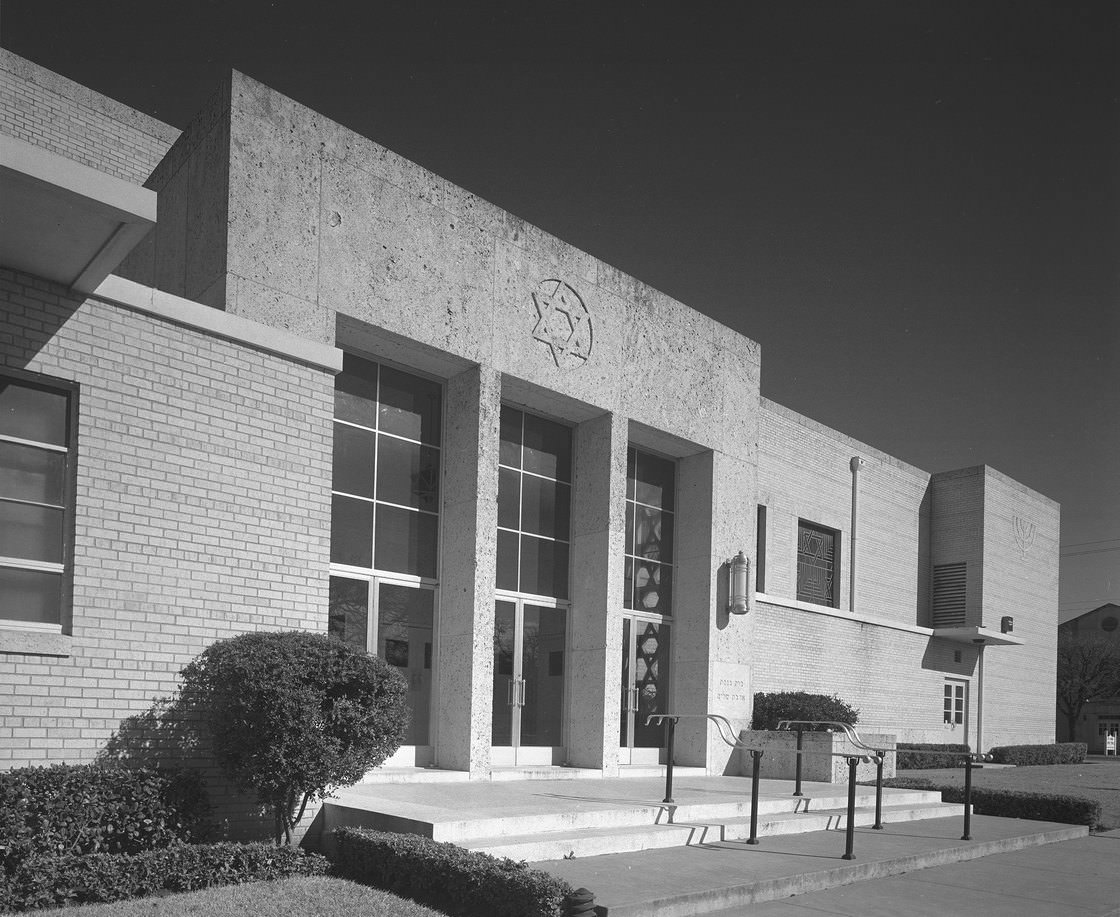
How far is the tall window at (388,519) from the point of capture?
1236 centimetres

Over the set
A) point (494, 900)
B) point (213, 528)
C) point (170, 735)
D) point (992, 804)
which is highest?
point (213, 528)

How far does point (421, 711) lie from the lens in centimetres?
1305

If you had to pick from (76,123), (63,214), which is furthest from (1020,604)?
(63,214)

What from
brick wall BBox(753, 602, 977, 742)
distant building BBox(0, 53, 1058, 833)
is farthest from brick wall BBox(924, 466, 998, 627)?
distant building BBox(0, 53, 1058, 833)

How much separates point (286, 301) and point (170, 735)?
4.68m

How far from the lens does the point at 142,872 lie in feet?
24.2

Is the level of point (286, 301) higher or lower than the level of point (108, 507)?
higher

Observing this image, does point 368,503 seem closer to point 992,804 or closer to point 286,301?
point 286,301

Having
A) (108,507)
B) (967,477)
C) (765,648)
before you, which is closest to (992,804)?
(765,648)

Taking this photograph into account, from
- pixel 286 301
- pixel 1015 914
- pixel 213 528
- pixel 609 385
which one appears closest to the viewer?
pixel 1015 914

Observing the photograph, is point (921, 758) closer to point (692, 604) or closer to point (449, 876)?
point (692, 604)

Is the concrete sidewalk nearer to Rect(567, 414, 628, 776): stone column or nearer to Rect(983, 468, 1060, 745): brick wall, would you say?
Rect(567, 414, 628, 776): stone column

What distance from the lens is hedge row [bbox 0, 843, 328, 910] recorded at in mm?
6906

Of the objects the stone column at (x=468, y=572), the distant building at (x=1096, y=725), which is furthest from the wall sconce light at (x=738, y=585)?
A: the distant building at (x=1096, y=725)
